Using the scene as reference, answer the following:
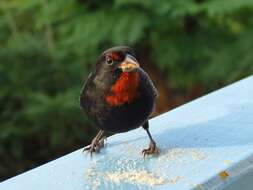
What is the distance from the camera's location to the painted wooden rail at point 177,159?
4.26ft

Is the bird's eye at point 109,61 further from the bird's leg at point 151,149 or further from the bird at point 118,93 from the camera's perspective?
the bird's leg at point 151,149

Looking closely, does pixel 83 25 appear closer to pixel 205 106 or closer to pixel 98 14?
pixel 98 14

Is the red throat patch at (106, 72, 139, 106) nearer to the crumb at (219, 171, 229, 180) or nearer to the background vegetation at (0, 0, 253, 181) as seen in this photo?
the crumb at (219, 171, 229, 180)

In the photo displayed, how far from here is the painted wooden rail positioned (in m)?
1.30

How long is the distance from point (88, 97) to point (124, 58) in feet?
0.49

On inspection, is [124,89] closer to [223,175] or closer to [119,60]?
[119,60]

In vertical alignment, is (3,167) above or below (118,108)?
below

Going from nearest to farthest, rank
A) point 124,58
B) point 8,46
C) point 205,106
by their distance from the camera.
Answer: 1. point 124,58
2. point 205,106
3. point 8,46

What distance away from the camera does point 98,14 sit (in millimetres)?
3762

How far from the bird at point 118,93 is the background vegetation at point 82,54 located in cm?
201

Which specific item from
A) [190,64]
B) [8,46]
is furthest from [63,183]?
[190,64]

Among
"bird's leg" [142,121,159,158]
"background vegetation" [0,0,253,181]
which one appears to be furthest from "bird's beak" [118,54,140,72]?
"background vegetation" [0,0,253,181]

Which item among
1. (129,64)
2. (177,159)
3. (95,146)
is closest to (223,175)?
(177,159)

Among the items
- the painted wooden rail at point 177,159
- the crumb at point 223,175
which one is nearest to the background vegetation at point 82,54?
the painted wooden rail at point 177,159
